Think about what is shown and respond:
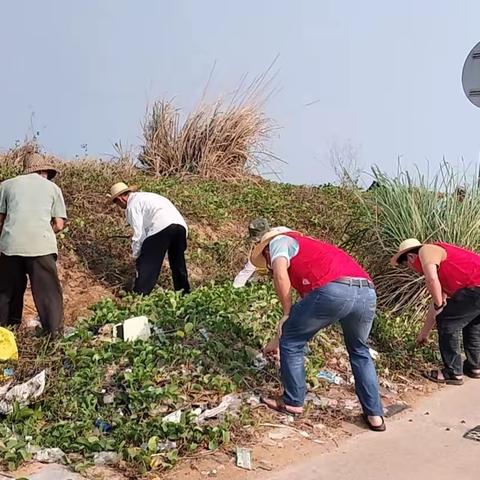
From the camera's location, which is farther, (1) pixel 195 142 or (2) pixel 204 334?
(1) pixel 195 142

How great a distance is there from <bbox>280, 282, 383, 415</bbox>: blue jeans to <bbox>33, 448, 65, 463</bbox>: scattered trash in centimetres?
164

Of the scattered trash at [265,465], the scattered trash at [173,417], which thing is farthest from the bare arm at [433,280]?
the scattered trash at [173,417]

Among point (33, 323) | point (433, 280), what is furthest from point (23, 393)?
point (433, 280)

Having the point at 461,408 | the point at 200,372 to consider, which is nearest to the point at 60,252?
the point at 200,372

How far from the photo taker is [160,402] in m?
4.98

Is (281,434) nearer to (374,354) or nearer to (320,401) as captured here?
(320,401)

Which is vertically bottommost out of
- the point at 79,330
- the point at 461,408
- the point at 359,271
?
the point at 461,408

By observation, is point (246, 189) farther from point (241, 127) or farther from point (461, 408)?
point (461, 408)

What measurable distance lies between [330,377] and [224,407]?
4.07 ft

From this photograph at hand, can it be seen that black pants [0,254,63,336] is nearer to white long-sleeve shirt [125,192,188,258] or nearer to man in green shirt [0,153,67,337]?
man in green shirt [0,153,67,337]

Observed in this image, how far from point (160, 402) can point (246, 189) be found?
21.7 ft

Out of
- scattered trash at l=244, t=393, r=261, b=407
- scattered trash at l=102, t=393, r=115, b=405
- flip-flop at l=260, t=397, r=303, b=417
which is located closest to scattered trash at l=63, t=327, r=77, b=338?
scattered trash at l=102, t=393, r=115, b=405

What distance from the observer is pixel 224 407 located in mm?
5141

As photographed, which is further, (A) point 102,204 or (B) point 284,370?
(A) point 102,204
